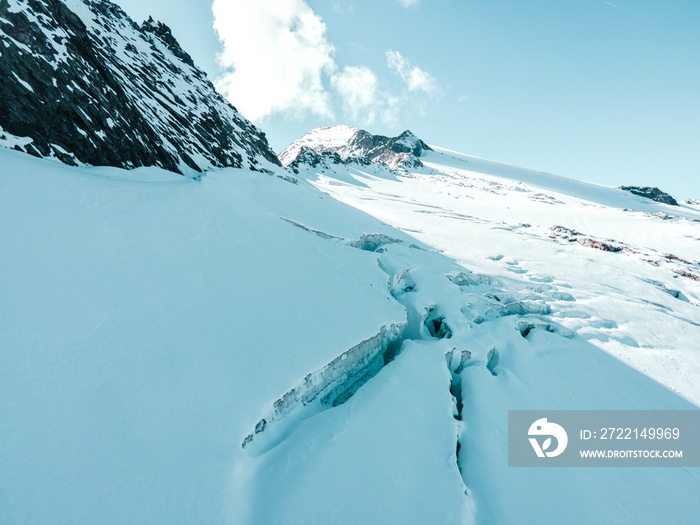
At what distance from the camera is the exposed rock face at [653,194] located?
252 feet

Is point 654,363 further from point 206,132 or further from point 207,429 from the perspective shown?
A: point 206,132

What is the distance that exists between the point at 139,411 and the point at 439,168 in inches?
3835

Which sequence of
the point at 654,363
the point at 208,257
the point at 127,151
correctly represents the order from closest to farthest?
the point at 208,257, the point at 654,363, the point at 127,151

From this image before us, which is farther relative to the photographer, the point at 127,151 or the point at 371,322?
the point at 127,151

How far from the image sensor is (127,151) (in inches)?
426

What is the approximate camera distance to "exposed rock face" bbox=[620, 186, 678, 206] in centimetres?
7688

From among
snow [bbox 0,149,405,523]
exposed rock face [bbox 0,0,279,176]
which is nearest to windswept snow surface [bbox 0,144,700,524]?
snow [bbox 0,149,405,523]

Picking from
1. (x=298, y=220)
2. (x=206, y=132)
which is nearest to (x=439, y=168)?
Answer: (x=206, y=132)

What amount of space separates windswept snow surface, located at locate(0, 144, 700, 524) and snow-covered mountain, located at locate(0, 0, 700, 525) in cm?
4

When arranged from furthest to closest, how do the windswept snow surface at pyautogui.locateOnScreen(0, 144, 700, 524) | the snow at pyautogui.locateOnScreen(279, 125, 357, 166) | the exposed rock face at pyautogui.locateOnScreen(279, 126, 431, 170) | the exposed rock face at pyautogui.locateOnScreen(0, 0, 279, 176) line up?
the snow at pyautogui.locateOnScreen(279, 125, 357, 166)
the exposed rock face at pyautogui.locateOnScreen(279, 126, 431, 170)
the exposed rock face at pyautogui.locateOnScreen(0, 0, 279, 176)
the windswept snow surface at pyautogui.locateOnScreen(0, 144, 700, 524)
